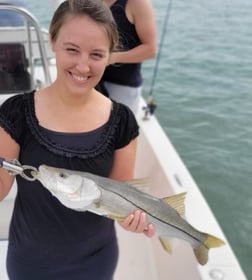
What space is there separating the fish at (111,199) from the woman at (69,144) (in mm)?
41

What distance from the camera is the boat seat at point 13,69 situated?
2.79 metres

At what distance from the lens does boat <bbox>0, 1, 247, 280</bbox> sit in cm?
195

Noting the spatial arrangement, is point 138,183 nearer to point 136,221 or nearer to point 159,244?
point 136,221

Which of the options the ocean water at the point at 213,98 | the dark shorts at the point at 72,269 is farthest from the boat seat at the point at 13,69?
the ocean water at the point at 213,98

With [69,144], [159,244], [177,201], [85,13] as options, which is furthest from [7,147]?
[159,244]

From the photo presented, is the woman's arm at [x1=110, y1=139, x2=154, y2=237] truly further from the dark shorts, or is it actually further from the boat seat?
the boat seat

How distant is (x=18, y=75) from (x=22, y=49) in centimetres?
17

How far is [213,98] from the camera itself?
6445mm

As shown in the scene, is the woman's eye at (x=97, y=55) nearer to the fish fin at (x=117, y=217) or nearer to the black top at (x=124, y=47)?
the fish fin at (x=117, y=217)

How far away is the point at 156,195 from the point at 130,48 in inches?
32.9

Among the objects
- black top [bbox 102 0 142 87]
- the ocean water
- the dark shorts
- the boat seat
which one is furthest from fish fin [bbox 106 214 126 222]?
the ocean water

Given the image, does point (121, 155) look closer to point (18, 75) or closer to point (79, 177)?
point (79, 177)

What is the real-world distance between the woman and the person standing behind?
0.71 m

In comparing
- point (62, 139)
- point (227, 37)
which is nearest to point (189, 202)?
point (62, 139)
